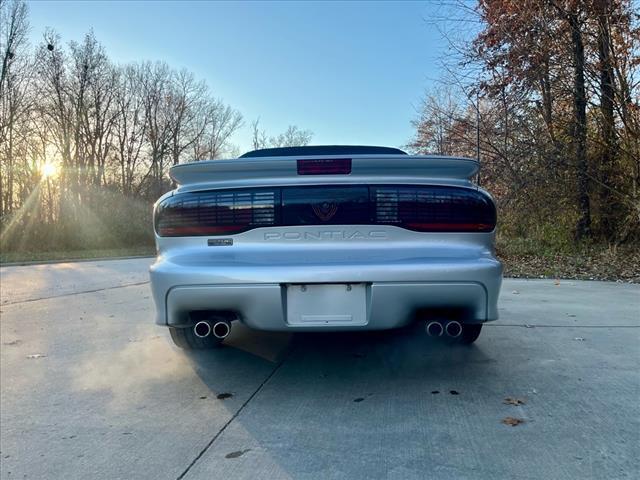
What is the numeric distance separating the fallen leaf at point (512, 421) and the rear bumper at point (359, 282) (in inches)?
20.3

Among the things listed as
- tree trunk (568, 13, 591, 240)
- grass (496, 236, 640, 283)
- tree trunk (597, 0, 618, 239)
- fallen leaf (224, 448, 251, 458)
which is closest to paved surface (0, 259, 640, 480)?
fallen leaf (224, 448, 251, 458)

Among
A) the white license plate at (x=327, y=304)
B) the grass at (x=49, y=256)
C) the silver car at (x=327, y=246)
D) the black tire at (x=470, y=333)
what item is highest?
the silver car at (x=327, y=246)

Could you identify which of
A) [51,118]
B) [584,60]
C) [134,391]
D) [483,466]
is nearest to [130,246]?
[51,118]

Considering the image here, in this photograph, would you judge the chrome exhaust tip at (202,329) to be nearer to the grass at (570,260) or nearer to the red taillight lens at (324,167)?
the red taillight lens at (324,167)

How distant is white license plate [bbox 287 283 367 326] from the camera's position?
2.62 meters

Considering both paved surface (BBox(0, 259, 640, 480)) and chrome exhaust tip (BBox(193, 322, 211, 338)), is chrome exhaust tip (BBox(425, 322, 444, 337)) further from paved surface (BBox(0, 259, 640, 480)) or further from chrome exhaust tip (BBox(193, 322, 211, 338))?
chrome exhaust tip (BBox(193, 322, 211, 338))

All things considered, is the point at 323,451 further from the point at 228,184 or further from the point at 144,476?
the point at 228,184

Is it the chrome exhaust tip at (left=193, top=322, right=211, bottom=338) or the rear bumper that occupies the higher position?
the rear bumper

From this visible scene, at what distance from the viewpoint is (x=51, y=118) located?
29.4 m

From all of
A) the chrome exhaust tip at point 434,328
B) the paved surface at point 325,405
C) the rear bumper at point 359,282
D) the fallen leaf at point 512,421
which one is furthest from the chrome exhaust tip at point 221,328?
the fallen leaf at point 512,421

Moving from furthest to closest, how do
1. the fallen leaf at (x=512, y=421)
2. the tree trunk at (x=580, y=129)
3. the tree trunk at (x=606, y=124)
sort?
the tree trunk at (x=580, y=129) → the tree trunk at (x=606, y=124) → the fallen leaf at (x=512, y=421)

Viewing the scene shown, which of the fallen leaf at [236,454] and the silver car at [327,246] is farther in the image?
the silver car at [327,246]

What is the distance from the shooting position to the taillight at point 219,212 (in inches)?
109

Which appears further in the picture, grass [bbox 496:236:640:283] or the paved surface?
grass [bbox 496:236:640:283]
